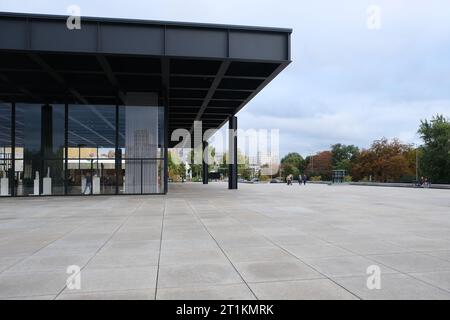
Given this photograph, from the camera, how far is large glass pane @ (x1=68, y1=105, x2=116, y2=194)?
27.2 meters

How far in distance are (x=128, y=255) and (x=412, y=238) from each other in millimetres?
6255

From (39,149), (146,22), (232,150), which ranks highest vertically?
(146,22)

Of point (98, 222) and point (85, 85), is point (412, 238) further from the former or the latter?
point (85, 85)

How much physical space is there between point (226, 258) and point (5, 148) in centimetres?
2550

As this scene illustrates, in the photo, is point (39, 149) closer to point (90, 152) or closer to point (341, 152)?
point (90, 152)

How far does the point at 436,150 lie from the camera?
6066 cm

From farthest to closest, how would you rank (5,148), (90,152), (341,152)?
1. (341,152)
2. (90,152)
3. (5,148)

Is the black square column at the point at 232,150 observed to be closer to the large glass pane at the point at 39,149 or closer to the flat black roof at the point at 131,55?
the flat black roof at the point at 131,55

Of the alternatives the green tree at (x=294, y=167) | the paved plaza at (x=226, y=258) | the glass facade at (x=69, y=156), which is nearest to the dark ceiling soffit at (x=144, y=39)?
the glass facade at (x=69, y=156)

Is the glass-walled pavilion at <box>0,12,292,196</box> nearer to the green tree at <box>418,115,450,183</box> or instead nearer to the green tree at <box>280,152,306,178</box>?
the green tree at <box>418,115,450,183</box>

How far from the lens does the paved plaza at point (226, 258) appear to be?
17.5 feet

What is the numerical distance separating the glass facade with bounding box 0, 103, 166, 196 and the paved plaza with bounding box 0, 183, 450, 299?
1417cm

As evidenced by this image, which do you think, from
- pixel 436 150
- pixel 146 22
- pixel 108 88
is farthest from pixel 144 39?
pixel 436 150

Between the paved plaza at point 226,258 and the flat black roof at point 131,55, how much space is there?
9364 millimetres
